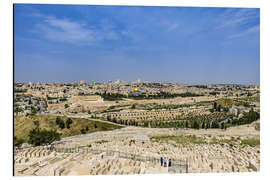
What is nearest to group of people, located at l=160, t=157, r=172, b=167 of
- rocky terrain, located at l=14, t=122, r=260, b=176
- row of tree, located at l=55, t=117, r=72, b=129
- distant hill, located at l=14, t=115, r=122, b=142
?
rocky terrain, located at l=14, t=122, r=260, b=176

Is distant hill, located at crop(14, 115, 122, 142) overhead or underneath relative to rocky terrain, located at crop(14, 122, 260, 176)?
overhead

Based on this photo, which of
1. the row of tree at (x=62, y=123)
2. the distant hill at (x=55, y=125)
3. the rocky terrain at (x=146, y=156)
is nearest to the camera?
the rocky terrain at (x=146, y=156)

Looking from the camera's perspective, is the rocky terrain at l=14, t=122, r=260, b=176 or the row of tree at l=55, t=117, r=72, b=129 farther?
the row of tree at l=55, t=117, r=72, b=129

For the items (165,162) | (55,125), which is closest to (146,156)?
(165,162)

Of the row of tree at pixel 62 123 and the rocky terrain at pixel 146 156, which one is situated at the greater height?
the row of tree at pixel 62 123

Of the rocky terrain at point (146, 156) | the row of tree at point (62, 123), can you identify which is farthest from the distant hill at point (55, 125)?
the rocky terrain at point (146, 156)

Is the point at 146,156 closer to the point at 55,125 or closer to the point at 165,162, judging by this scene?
the point at 165,162

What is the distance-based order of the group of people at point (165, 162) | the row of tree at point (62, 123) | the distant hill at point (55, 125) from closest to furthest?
the group of people at point (165, 162), the distant hill at point (55, 125), the row of tree at point (62, 123)

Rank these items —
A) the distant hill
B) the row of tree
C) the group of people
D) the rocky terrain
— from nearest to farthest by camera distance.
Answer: the rocky terrain < the group of people < the distant hill < the row of tree

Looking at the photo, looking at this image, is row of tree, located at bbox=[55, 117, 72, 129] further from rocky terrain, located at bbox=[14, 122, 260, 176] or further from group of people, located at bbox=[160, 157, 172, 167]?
group of people, located at bbox=[160, 157, 172, 167]

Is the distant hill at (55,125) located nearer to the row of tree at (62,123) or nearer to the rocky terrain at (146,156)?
the row of tree at (62,123)

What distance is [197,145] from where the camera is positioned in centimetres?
645
